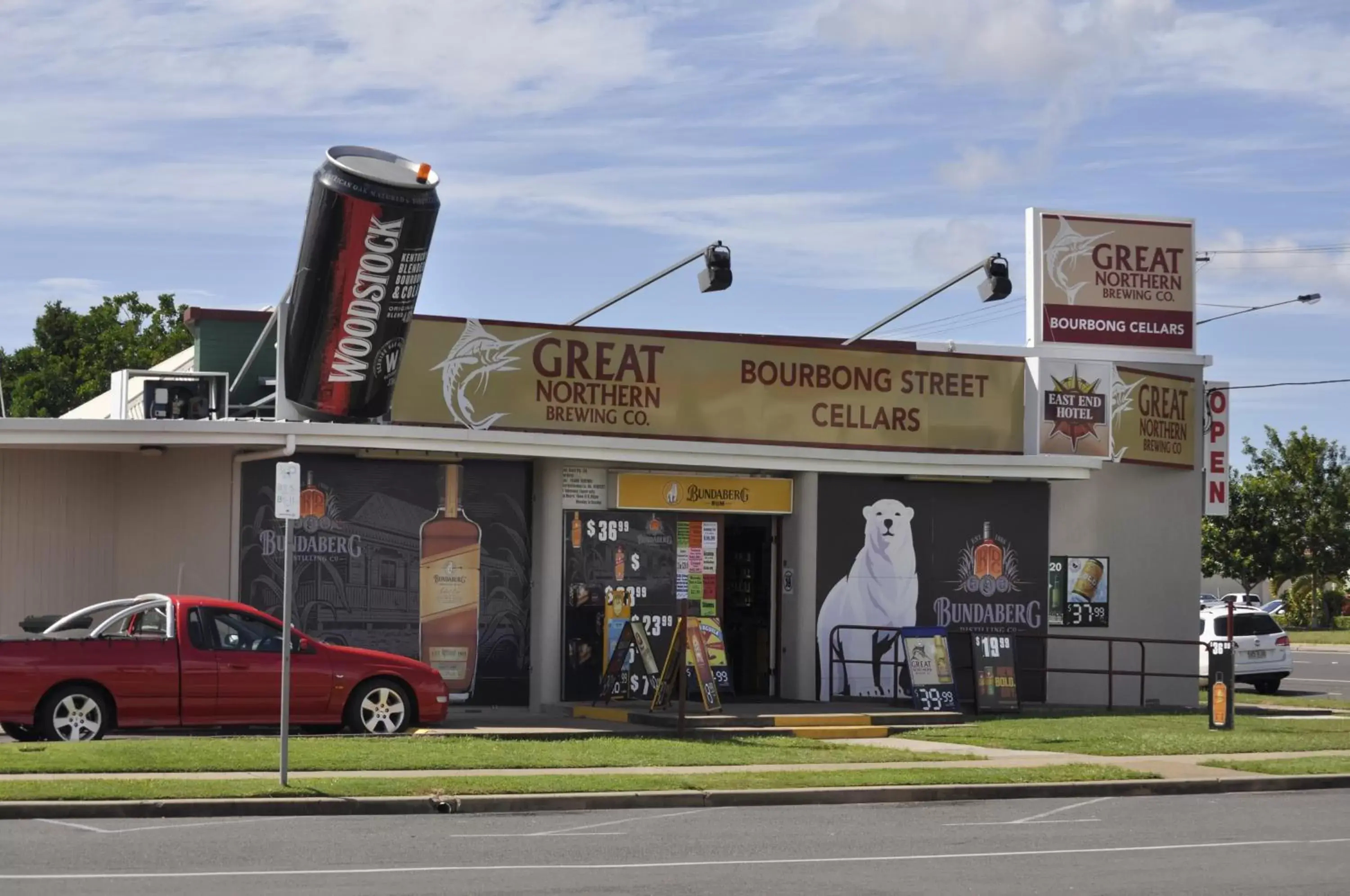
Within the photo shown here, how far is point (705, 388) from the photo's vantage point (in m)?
24.8

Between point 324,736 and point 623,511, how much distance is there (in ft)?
20.9

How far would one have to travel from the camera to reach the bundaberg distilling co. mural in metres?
23.0

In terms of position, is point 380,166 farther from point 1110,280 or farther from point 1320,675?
point 1320,675

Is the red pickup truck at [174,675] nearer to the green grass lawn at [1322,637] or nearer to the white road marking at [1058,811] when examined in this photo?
the white road marking at [1058,811]

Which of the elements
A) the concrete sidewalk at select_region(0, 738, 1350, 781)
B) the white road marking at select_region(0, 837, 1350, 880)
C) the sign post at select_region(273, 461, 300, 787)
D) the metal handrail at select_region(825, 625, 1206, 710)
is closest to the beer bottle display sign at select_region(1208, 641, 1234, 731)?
the concrete sidewalk at select_region(0, 738, 1350, 781)

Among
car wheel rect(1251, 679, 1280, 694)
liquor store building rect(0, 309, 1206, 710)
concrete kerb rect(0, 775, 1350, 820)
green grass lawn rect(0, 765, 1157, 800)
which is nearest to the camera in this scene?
concrete kerb rect(0, 775, 1350, 820)

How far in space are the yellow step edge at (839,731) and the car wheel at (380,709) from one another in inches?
185

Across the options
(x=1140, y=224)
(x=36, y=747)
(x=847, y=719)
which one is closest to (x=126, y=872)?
(x=36, y=747)

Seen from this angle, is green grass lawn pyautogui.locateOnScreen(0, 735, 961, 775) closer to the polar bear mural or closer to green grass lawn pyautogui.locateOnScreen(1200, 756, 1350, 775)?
green grass lawn pyautogui.locateOnScreen(1200, 756, 1350, 775)

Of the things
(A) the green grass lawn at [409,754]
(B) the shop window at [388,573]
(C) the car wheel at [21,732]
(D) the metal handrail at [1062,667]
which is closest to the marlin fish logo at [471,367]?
(B) the shop window at [388,573]

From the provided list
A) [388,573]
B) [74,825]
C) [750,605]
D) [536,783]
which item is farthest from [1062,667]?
[74,825]

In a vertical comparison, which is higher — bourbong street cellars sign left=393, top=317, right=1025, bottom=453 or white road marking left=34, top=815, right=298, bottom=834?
bourbong street cellars sign left=393, top=317, right=1025, bottom=453

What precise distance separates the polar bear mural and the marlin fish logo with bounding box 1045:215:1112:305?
4.88m

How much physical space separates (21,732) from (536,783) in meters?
6.12
